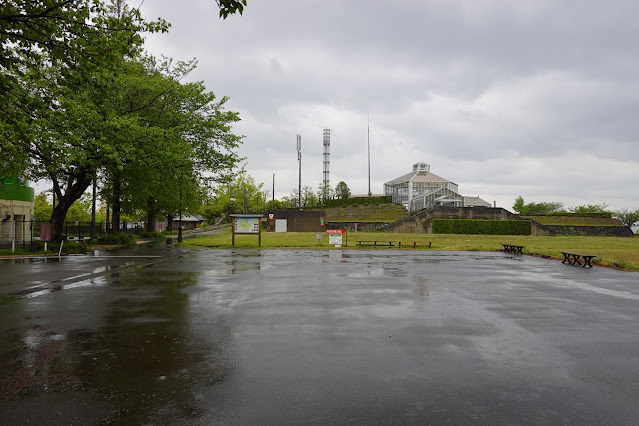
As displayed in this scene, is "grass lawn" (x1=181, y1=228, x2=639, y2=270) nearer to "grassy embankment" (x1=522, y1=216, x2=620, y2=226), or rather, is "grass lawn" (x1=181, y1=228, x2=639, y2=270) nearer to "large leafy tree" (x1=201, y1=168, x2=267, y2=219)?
"grassy embankment" (x1=522, y1=216, x2=620, y2=226)

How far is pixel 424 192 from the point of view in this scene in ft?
255

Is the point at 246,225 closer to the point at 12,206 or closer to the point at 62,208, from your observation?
the point at 62,208

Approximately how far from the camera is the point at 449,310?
7.99m

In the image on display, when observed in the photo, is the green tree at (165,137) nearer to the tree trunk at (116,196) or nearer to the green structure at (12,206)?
the tree trunk at (116,196)

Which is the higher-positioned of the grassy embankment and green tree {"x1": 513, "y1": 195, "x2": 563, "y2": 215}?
green tree {"x1": 513, "y1": 195, "x2": 563, "y2": 215}

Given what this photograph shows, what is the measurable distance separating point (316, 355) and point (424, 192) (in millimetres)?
75740

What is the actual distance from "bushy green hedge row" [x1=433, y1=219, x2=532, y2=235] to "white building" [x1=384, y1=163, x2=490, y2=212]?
44.7ft

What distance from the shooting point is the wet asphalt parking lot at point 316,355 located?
3740 millimetres

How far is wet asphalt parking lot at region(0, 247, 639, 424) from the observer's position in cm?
374

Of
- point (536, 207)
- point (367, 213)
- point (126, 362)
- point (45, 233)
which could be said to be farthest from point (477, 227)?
point (536, 207)

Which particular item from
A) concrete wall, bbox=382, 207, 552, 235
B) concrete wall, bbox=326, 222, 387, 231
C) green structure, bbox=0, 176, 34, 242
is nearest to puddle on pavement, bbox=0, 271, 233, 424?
green structure, bbox=0, 176, 34, 242

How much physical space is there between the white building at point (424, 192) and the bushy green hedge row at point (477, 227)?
536 inches

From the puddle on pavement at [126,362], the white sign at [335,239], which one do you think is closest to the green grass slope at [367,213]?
the white sign at [335,239]

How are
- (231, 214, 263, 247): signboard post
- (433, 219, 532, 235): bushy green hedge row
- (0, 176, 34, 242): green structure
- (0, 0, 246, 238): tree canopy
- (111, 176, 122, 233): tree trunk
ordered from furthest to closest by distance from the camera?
(433, 219, 532, 235): bushy green hedge row → (0, 176, 34, 242): green structure → (231, 214, 263, 247): signboard post → (111, 176, 122, 233): tree trunk → (0, 0, 246, 238): tree canopy
